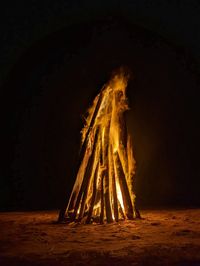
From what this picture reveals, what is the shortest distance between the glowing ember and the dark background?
1.88 meters

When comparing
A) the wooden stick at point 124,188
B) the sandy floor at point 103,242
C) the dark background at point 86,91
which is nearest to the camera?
the sandy floor at point 103,242

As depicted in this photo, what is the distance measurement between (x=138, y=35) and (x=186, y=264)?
19.0ft

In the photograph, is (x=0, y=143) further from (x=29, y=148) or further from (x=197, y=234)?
(x=197, y=234)

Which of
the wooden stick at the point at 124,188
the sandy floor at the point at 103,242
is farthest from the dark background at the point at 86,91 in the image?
the wooden stick at the point at 124,188

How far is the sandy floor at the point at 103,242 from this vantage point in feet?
13.0

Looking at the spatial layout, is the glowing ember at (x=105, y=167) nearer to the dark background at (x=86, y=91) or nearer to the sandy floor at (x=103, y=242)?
the sandy floor at (x=103, y=242)

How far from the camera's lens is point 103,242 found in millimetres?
4895

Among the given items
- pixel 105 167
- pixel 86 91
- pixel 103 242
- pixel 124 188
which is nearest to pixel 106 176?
pixel 105 167

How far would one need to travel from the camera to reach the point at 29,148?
900 centimetres

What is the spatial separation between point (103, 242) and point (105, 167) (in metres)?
1.92

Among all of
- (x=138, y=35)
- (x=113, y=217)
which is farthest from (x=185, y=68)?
(x=113, y=217)

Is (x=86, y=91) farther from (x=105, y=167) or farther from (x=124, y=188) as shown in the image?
(x=124, y=188)

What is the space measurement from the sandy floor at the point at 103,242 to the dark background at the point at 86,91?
179 cm

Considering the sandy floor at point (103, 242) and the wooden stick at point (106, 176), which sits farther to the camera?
the wooden stick at point (106, 176)
